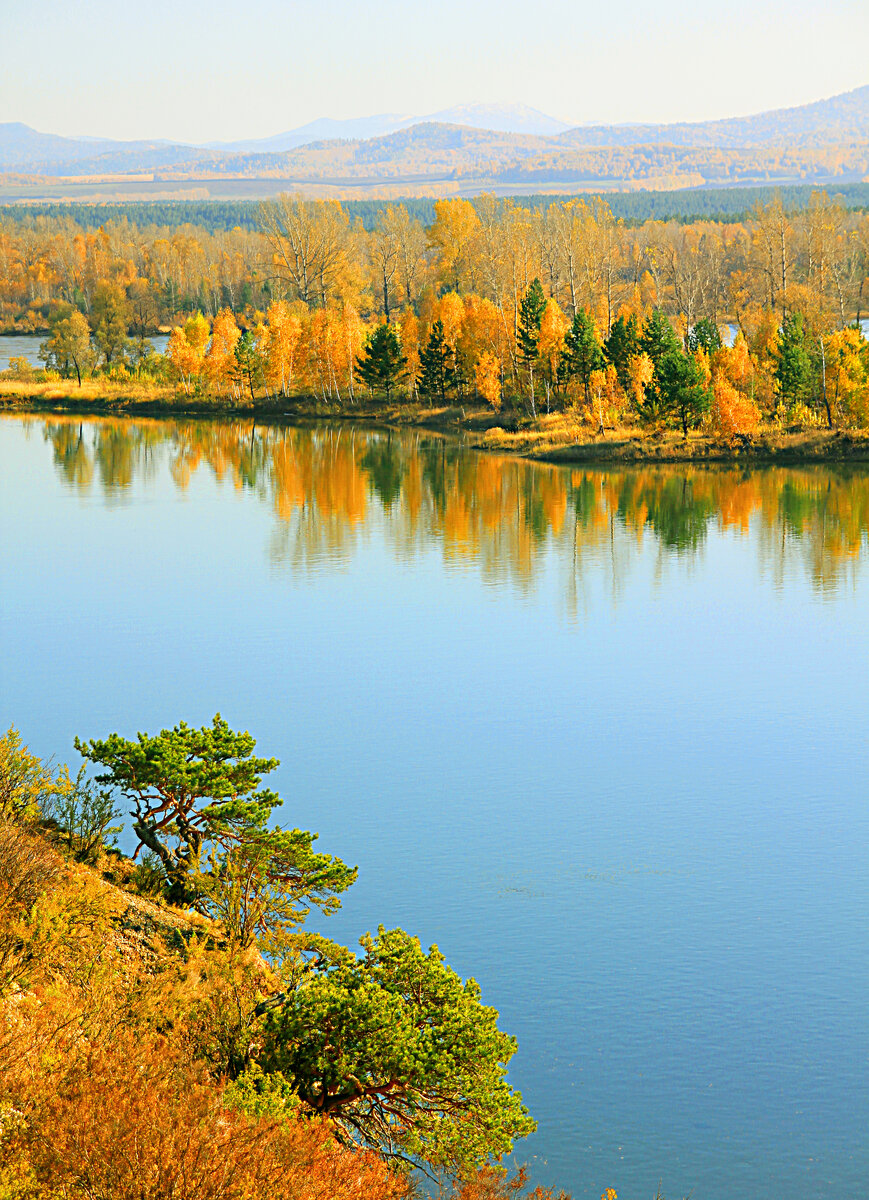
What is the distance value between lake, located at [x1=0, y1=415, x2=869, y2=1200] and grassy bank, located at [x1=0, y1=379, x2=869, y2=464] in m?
5.01

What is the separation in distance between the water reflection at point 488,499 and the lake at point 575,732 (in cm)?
22

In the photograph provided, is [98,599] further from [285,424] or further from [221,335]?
[221,335]

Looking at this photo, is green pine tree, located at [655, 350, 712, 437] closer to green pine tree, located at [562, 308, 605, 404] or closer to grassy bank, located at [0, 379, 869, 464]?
grassy bank, located at [0, 379, 869, 464]

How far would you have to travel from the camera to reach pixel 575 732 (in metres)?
20.0

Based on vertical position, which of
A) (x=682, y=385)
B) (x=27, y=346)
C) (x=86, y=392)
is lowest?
(x=86, y=392)

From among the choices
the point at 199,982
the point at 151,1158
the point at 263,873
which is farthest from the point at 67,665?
the point at 151,1158

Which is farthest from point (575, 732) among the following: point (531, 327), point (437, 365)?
point (437, 365)

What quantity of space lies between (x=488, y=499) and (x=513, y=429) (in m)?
13.5

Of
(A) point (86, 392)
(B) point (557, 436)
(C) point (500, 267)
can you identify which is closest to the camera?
(B) point (557, 436)

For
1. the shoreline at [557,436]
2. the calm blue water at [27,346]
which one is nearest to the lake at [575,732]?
the shoreline at [557,436]

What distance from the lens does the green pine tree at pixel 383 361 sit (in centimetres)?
5953

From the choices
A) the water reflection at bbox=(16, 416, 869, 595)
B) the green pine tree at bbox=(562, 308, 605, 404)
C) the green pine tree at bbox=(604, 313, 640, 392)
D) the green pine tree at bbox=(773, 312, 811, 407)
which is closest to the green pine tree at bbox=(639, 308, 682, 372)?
the green pine tree at bbox=(604, 313, 640, 392)

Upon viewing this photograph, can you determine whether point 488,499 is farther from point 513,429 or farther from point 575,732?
point 575,732

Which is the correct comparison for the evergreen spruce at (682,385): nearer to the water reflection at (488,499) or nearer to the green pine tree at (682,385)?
the green pine tree at (682,385)
